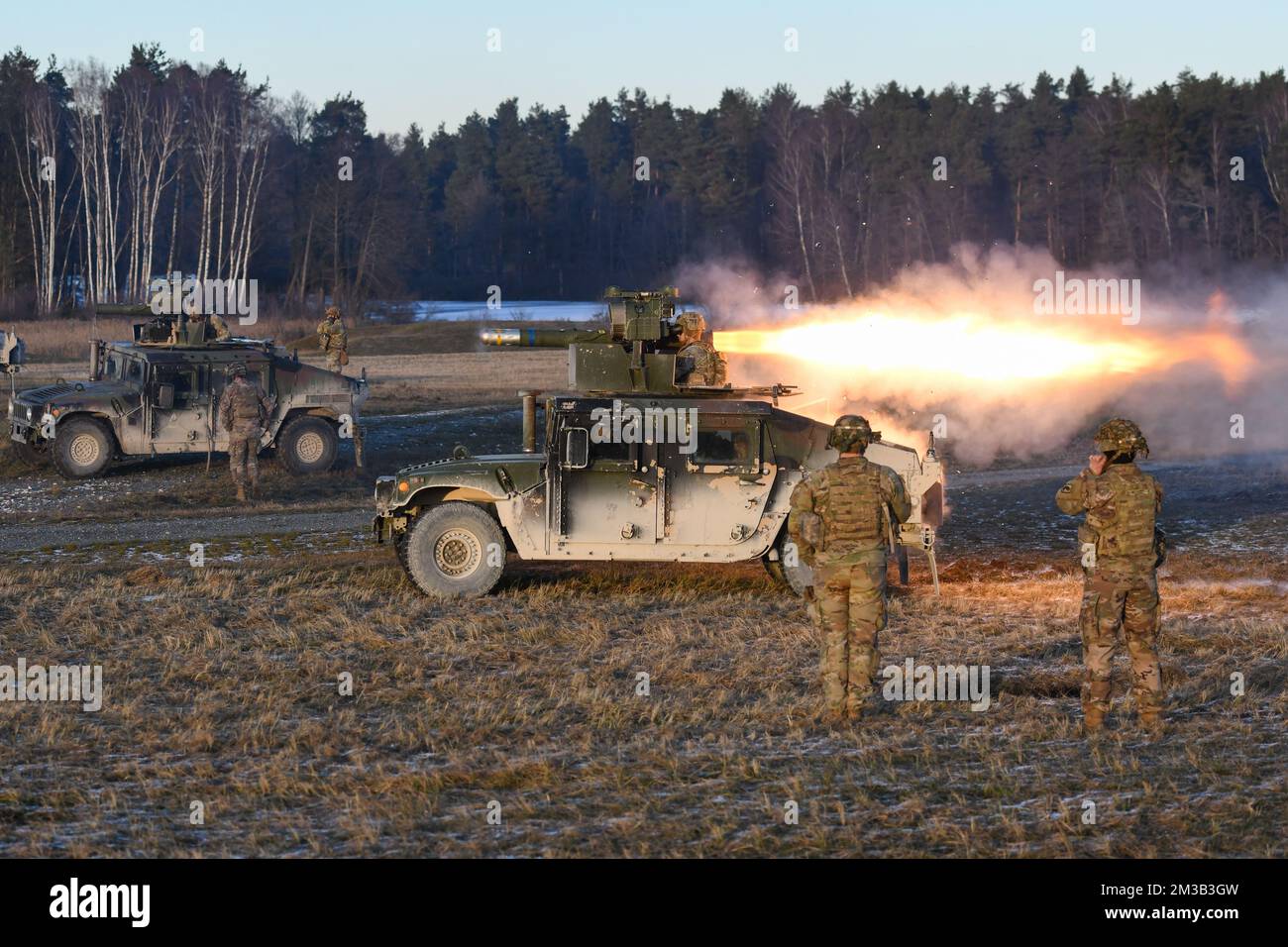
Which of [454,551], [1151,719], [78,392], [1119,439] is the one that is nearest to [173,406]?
[78,392]

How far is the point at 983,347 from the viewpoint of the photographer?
20484mm

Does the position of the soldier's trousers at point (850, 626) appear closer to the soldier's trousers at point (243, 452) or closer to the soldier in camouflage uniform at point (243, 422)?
the soldier in camouflage uniform at point (243, 422)

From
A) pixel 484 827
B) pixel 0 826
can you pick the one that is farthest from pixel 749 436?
pixel 0 826

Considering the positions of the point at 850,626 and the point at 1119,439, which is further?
the point at 850,626

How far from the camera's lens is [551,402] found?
541 inches

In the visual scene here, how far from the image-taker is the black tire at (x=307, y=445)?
22391mm

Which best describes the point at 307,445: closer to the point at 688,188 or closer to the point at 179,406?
the point at 179,406
